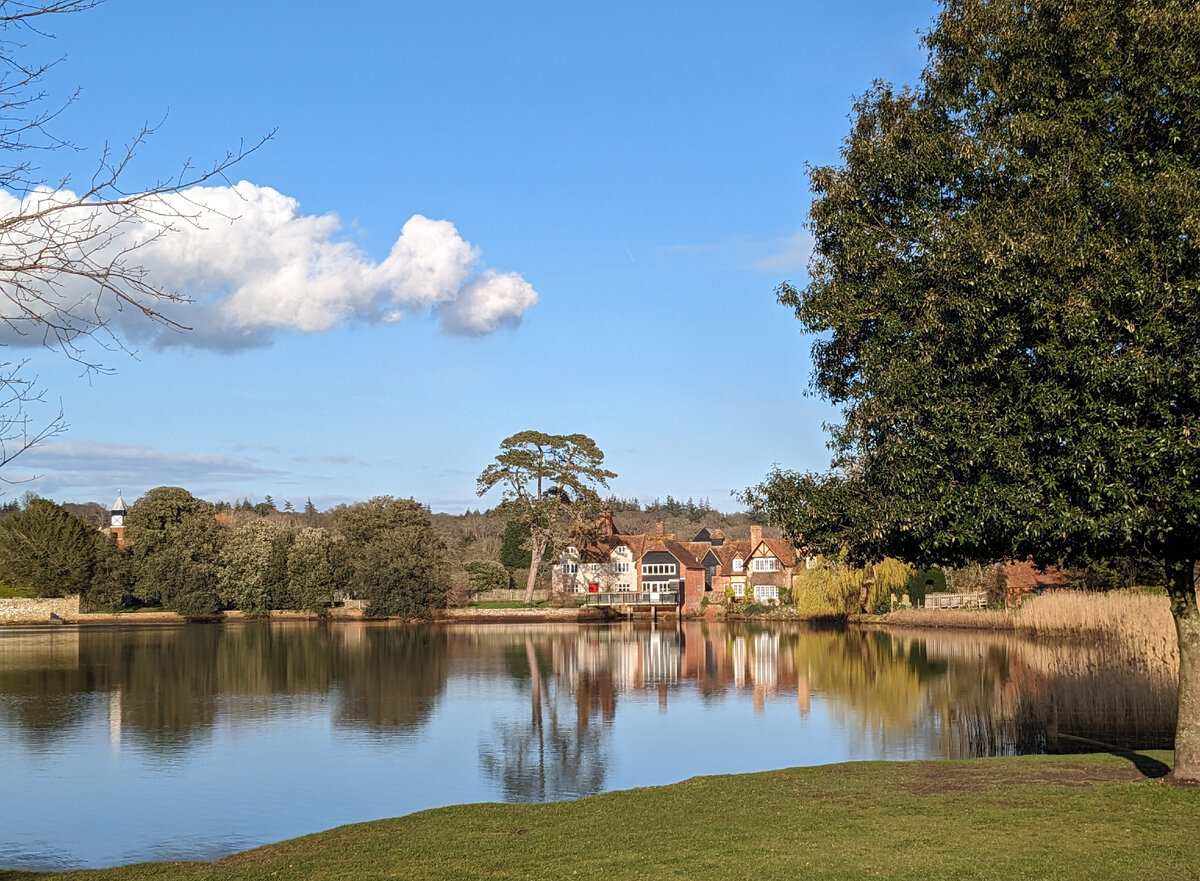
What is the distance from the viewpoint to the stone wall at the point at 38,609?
7550 centimetres

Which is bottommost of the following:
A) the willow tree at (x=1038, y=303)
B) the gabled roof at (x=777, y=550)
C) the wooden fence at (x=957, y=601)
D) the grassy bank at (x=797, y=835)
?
the wooden fence at (x=957, y=601)

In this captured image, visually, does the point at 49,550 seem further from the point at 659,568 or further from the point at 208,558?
the point at 659,568

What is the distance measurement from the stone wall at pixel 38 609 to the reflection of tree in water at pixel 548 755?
192 ft

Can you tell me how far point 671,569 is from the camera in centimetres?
8969

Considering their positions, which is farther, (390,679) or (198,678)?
(198,678)

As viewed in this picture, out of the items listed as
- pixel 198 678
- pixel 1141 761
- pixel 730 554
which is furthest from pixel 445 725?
pixel 730 554

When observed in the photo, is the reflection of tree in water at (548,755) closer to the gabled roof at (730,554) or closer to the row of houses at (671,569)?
the row of houses at (671,569)

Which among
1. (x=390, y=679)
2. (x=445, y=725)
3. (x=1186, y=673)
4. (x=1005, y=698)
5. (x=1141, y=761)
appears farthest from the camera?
(x=390, y=679)

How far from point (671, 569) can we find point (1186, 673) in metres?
76.3

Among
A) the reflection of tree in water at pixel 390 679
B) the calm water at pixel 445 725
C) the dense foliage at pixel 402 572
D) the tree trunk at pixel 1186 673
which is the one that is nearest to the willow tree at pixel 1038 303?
the tree trunk at pixel 1186 673

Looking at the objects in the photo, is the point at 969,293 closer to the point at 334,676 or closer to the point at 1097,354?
the point at 1097,354

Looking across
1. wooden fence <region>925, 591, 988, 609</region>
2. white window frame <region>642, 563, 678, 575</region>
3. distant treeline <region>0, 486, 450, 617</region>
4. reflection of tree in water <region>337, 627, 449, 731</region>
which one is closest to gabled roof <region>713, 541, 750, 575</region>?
white window frame <region>642, 563, 678, 575</region>

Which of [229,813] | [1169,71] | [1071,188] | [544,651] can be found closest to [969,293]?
[1071,188]

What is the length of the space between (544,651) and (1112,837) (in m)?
40.0
